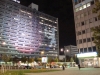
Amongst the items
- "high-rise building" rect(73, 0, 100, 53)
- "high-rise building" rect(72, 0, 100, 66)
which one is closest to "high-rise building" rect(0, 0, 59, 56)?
"high-rise building" rect(73, 0, 100, 53)

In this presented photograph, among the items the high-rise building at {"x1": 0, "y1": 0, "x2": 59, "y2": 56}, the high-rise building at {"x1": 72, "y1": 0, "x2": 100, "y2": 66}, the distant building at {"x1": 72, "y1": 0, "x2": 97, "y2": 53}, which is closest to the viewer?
the high-rise building at {"x1": 72, "y1": 0, "x2": 100, "y2": 66}

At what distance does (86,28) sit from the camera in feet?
221

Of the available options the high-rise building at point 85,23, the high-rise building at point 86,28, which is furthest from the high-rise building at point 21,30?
the high-rise building at point 86,28

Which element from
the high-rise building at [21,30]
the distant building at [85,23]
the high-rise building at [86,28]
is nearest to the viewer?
the high-rise building at [86,28]

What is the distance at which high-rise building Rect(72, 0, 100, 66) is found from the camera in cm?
6370

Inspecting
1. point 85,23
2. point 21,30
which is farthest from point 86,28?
point 21,30

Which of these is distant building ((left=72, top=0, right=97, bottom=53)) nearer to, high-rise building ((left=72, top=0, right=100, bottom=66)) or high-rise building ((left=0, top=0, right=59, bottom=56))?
high-rise building ((left=72, top=0, right=100, bottom=66))

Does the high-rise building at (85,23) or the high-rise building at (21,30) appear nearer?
the high-rise building at (85,23)

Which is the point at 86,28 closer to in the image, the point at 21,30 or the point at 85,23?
the point at 85,23

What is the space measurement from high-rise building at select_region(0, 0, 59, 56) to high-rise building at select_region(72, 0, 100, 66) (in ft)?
309

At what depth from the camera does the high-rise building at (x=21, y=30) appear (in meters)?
159

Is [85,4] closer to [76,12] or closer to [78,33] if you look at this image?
[76,12]

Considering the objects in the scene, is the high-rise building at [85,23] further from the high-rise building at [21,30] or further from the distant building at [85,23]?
the high-rise building at [21,30]

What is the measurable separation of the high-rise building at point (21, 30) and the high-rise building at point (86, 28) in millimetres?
94246
